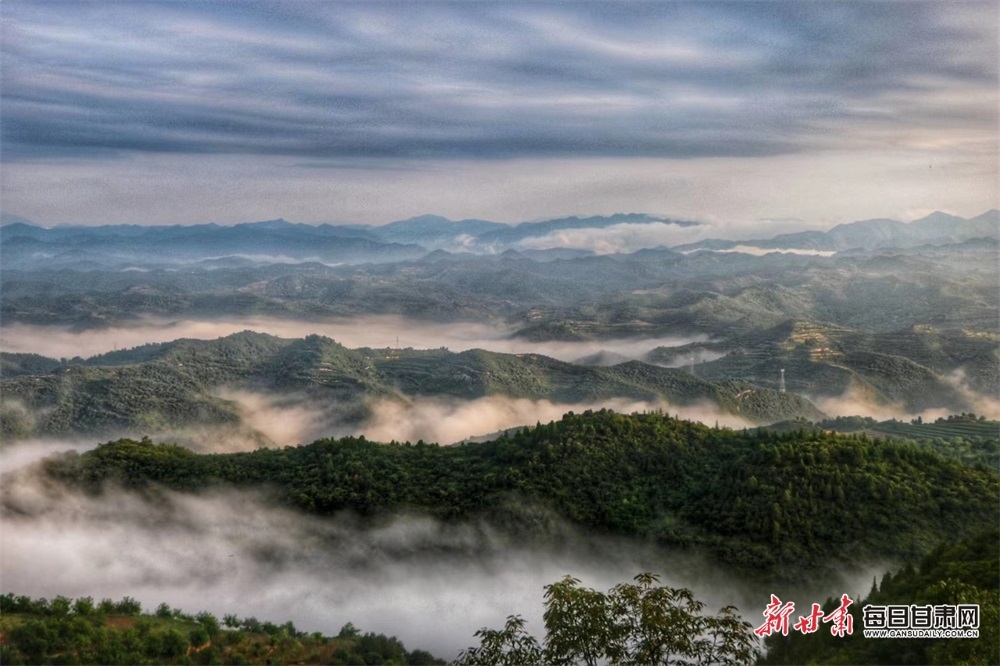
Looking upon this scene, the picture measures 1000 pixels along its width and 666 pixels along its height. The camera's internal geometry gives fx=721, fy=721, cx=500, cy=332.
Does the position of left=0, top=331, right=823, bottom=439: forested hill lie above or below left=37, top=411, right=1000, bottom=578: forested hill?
above

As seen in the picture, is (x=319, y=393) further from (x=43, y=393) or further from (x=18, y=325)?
(x=18, y=325)

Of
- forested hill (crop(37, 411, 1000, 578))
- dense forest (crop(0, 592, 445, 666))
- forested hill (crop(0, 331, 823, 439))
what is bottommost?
dense forest (crop(0, 592, 445, 666))

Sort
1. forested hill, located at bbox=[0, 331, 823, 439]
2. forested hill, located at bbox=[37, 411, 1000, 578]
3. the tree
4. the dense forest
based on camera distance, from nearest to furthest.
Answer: the tree
the dense forest
forested hill, located at bbox=[37, 411, 1000, 578]
forested hill, located at bbox=[0, 331, 823, 439]

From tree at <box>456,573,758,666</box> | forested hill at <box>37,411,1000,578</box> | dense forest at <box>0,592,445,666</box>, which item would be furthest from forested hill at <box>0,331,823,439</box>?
tree at <box>456,573,758,666</box>

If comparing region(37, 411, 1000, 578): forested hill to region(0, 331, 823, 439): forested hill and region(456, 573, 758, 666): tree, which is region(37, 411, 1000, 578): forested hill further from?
region(0, 331, 823, 439): forested hill

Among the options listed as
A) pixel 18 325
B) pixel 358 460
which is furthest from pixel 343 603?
pixel 18 325

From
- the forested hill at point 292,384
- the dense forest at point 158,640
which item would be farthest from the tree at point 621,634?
the forested hill at point 292,384
